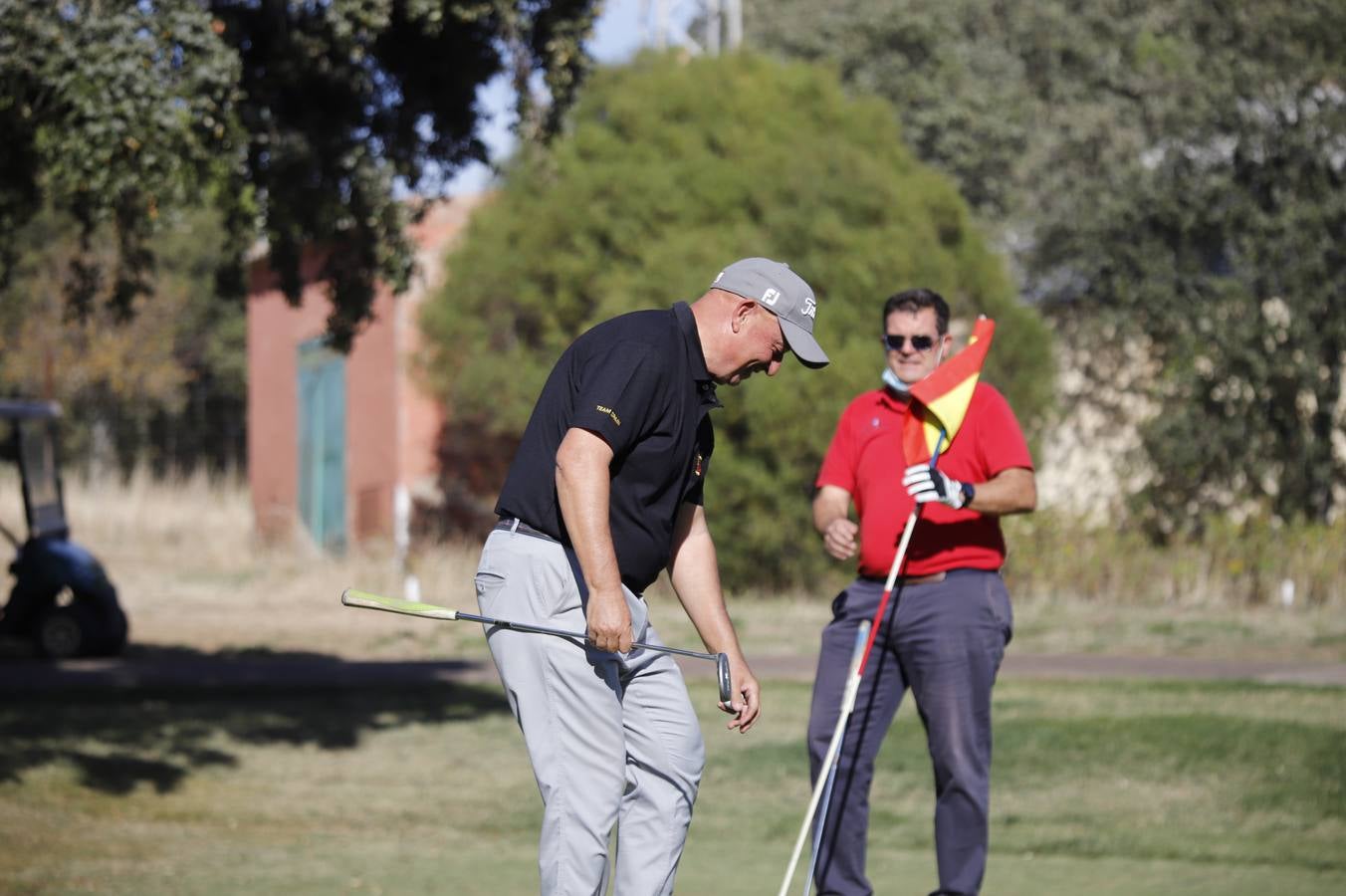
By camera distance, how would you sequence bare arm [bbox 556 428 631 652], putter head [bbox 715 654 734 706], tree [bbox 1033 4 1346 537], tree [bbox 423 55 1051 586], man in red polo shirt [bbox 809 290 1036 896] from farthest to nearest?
tree [bbox 1033 4 1346 537] < tree [bbox 423 55 1051 586] < man in red polo shirt [bbox 809 290 1036 896] < putter head [bbox 715 654 734 706] < bare arm [bbox 556 428 631 652]

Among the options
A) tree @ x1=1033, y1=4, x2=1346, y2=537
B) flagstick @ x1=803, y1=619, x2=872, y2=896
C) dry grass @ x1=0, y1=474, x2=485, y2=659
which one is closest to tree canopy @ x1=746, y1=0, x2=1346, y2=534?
tree @ x1=1033, y1=4, x2=1346, y2=537

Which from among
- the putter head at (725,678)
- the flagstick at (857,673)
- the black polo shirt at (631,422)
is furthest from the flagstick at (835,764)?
the black polo shirt at (631,422)

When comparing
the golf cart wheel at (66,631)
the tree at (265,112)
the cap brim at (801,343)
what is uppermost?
the tree at (265,112)

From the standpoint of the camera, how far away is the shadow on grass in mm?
9898

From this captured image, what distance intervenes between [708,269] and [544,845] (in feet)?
46.8

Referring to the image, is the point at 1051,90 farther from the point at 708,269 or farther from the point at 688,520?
the point at 688,520

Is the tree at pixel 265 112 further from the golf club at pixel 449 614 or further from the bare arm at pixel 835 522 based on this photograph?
the golf club at pixel 449 614

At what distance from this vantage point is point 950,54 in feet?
109

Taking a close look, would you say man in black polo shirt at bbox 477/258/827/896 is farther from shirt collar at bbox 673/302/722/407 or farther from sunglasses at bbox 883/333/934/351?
sunglasses at bbox 883/333/934/351

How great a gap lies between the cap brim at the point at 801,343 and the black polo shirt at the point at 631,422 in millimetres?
236

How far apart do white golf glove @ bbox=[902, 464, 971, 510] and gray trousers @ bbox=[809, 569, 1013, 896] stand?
414mm

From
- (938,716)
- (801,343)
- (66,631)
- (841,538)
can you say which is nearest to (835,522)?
(841,538)

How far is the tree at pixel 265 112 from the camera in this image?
789 cm

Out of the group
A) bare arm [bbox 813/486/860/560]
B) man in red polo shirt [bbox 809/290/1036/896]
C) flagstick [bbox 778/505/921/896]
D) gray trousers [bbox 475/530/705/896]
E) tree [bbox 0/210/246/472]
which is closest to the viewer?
gray trousers [bbox 475/530/705/896]
